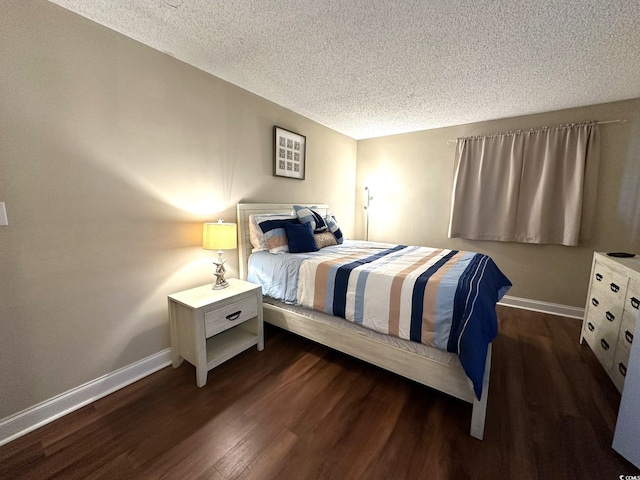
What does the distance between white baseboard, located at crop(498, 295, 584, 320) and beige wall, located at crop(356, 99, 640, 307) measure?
67 mm

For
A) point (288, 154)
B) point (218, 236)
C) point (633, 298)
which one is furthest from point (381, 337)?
point (288, 154)

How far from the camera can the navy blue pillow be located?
2439 mm

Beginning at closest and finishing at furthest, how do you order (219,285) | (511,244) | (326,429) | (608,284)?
1. (326,429)
2. (608,284)
3. (219,285)
4. (511,244)

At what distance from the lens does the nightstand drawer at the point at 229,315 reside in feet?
5.98

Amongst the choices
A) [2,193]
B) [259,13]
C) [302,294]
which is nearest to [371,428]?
[302,294]

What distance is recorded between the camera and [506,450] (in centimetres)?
133

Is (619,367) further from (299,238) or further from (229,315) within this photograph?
(229,315)

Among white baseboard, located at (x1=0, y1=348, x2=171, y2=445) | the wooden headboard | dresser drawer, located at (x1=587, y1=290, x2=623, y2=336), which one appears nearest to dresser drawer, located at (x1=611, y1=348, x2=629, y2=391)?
dresser drawer, located at (x1=587, y1=290, x2=623, y2=336)

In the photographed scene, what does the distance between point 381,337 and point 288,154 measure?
90.3 inches

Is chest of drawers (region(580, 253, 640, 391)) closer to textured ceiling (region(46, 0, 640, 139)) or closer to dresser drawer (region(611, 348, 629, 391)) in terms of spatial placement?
dresser drawer (region(611, 348, 629, 391))

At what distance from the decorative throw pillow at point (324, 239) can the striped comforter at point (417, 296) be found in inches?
16.3

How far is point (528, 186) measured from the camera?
3057 millimetres

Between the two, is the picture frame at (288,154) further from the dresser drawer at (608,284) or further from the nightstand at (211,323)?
the dresser drawer at (608,284)

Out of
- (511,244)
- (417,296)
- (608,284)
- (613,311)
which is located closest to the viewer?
(417,296)
